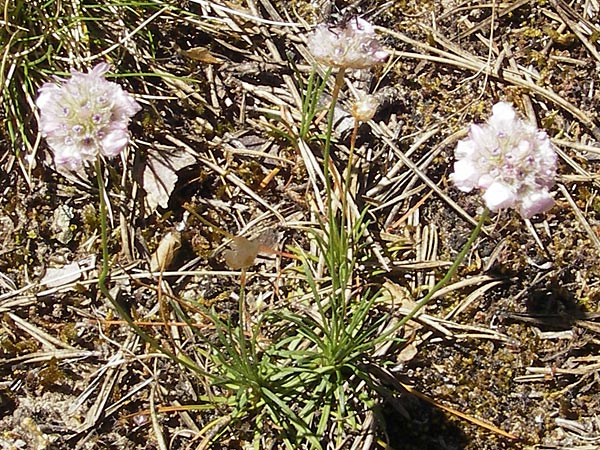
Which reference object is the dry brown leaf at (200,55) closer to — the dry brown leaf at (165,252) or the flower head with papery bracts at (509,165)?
the dry brown leaf at (165,252)

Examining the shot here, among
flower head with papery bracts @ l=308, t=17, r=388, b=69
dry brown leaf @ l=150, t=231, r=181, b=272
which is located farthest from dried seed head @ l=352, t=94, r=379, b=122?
dry brown leaf @ l=150, t=231, r=181, b=272

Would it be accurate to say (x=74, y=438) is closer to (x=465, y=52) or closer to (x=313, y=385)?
(x=313, y=385)

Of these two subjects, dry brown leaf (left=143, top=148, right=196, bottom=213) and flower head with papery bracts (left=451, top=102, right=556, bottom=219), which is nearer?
flower head with papery bracts (left=451, top=102, right=556, bottom=219)

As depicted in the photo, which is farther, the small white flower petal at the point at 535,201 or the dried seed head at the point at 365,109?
the dried seed head at the point at 365,109

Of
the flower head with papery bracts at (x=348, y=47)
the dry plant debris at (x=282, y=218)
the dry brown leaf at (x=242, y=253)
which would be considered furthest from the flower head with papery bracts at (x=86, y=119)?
the dry plant debris at (x=282, y=218)

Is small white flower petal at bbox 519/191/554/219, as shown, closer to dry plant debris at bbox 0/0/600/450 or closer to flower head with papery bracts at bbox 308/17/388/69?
flower head with papery bracts at bbox 308/17/388/69
